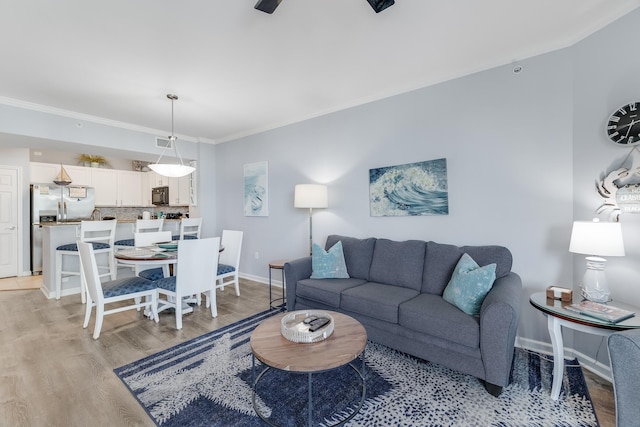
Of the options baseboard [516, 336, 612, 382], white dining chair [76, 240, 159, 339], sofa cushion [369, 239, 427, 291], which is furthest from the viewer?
sofa cushion [369, 239, 427, 291]

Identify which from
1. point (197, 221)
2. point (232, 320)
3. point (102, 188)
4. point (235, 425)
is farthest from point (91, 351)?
point (102, 188)

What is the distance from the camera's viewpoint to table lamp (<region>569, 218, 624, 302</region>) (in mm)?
1777

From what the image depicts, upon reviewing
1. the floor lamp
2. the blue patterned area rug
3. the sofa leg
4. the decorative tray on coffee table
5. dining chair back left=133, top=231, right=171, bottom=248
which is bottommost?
the blue patterned area rug

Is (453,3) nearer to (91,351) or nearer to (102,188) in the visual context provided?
(91,351)

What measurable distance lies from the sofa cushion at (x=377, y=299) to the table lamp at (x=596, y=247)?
3.88ft

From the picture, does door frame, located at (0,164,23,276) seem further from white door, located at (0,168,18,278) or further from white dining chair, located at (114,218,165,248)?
white dining chair, located at (114,218,165,248)

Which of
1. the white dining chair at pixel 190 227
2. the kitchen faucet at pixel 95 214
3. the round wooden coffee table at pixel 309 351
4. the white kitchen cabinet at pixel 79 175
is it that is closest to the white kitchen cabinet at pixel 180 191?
the white dining chair at pixel 190 227

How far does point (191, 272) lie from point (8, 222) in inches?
194

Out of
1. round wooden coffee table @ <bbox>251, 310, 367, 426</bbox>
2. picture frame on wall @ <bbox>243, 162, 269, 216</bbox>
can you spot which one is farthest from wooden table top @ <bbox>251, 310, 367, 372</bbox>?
picture frame on wall @ <bbox>243, 162, 269, 216</bbox>

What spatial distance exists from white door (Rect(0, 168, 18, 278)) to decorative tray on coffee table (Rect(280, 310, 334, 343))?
630 centimetres

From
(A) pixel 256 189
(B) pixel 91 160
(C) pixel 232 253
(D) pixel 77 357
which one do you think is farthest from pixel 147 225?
(B) pixel 91 160

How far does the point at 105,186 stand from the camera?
256 inches

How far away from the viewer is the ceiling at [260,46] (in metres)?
1.97

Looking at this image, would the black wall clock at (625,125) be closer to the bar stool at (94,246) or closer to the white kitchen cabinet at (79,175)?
the bar stool at (94,246)
